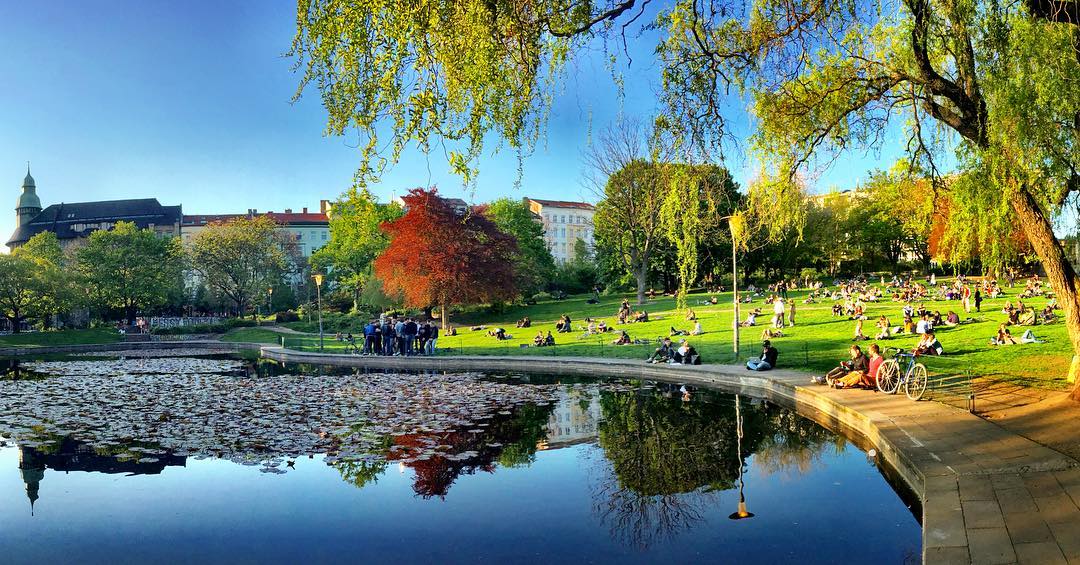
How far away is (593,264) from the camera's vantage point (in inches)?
2982

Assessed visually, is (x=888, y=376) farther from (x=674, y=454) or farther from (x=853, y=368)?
(x=674, y=454)

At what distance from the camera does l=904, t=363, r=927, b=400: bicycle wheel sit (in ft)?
43.5

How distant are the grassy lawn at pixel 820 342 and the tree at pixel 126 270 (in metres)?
27.8

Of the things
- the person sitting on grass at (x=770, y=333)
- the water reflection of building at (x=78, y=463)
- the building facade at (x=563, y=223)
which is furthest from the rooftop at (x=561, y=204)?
the water reflection of building at (x=78, y=463)

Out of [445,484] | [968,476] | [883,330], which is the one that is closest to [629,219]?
[883,330]

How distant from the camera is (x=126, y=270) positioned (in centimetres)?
6047

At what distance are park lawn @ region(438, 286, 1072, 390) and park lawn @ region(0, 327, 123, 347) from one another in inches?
1135

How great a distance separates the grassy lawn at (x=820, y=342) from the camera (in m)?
16.8

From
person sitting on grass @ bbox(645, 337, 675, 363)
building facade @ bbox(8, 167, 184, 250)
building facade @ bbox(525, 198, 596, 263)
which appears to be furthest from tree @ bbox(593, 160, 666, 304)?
building facade @ bbox(8, 167, 184, 250)

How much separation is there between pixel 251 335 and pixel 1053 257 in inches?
2060

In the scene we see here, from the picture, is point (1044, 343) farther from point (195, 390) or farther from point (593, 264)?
point (593, 264)

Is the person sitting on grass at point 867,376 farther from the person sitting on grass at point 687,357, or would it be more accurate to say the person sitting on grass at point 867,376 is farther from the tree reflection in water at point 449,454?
the tree reflection in water at point 449,454

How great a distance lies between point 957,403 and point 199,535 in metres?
12.7

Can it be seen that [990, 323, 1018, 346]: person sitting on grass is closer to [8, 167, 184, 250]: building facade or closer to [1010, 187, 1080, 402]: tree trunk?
[1010, 187, 1080, 402]: tree trunk
